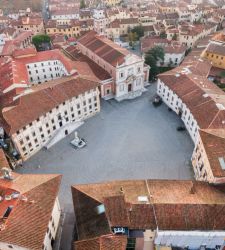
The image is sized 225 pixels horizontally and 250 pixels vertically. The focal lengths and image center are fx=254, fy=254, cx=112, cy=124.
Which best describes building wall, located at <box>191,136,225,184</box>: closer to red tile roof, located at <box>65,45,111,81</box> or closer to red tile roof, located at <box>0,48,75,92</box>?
red tile roof, located at <box>65,45,111,81</box>

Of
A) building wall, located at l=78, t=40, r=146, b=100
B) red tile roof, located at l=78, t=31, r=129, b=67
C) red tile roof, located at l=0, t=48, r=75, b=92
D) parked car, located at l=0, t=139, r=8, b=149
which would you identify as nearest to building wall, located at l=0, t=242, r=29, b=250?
parked car, located at l=0, t=139, r=8, b=149

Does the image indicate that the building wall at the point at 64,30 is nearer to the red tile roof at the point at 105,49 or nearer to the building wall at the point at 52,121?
the red tile roof at the point at 105,49

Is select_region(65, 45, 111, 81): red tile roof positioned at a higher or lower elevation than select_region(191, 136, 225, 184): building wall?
higher

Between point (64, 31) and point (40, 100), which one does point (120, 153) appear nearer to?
point (40, 100)

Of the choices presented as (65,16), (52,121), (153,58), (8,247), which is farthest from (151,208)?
(65,16)

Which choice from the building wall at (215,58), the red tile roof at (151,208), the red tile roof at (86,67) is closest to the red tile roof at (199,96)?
the red tile roof at (86,67)

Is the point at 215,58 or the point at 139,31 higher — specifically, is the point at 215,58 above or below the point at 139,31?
below
